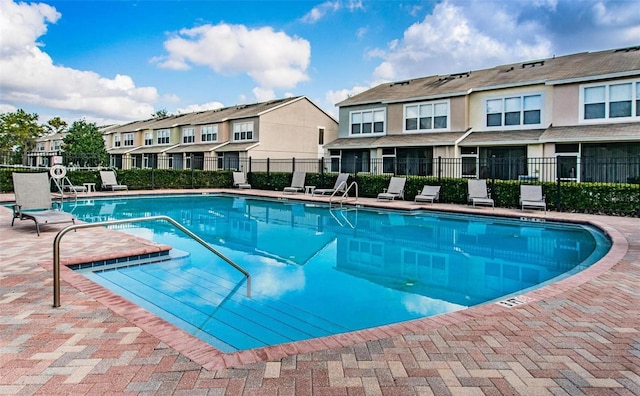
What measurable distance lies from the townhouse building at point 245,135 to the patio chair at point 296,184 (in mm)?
7612

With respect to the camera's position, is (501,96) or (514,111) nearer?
(514,111)

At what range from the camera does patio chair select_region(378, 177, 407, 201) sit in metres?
16.9

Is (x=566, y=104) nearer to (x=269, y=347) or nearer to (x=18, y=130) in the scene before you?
(x=269, y=347)

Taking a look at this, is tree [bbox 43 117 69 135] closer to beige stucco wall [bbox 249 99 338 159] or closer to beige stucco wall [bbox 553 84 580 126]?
beige stucco wall [bbox 249 99 338 159]

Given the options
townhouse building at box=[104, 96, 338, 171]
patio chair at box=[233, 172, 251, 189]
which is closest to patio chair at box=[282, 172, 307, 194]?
patio chair at box=[233, 172, 251, 189]

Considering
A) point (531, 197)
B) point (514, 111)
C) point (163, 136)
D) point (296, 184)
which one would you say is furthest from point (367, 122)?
point (163, 136)

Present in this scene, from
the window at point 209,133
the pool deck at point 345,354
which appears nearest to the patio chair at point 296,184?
the window at point 209,133

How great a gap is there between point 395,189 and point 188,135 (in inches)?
1020

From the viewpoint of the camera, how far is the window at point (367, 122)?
25411 mm

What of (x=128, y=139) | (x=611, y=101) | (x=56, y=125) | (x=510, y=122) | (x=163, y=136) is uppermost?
(x=56, y=125)

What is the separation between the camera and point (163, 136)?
40.9m

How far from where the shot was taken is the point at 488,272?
7.00 m

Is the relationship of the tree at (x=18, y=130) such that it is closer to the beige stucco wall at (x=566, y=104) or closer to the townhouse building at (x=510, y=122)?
the townhouse building at (x=510, y=122)

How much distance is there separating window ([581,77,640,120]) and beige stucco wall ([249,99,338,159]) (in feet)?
64.7
